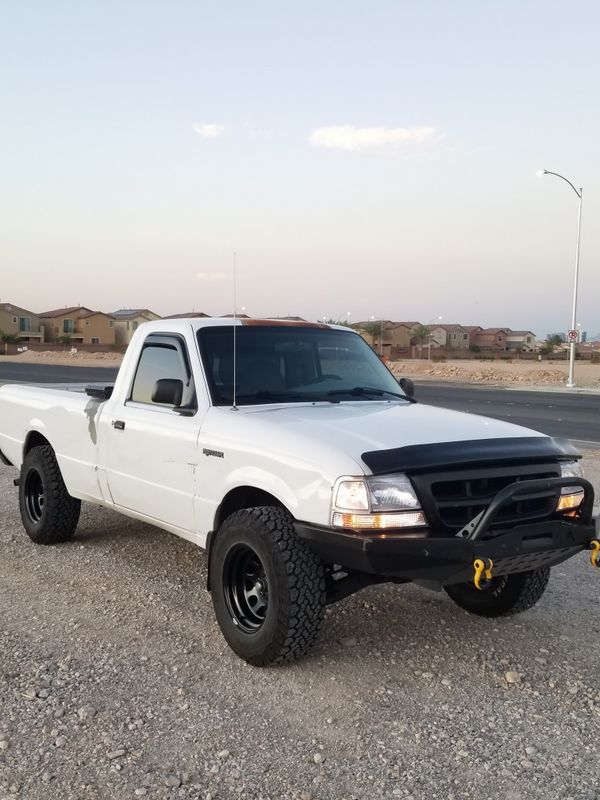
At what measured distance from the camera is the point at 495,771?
3.21 meters

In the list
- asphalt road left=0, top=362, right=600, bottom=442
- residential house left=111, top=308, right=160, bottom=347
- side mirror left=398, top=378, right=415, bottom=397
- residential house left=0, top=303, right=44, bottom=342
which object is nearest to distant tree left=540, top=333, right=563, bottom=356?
residential house left=111, top=308, right=160, bottom=347

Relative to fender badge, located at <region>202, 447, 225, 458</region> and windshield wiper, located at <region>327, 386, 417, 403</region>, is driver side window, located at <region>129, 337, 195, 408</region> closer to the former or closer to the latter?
fender badge, located at <region>202, 447, 225, 458</region>

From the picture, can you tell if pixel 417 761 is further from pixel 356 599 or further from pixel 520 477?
pixel 356 599

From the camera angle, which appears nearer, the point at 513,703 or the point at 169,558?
the point at 513,703

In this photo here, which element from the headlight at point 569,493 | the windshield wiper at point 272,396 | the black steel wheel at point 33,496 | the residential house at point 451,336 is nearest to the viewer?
the headlight at point 569,493

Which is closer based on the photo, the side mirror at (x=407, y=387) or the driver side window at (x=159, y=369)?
the driver side window at (x=159, y=369)

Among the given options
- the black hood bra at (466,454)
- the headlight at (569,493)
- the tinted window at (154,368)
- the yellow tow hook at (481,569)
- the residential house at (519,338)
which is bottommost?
the residential house at (519,338)

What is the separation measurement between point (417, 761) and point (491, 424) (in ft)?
6.49

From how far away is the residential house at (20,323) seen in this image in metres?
130

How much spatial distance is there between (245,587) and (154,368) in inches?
71.1

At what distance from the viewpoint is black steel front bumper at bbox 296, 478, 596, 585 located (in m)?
3.65

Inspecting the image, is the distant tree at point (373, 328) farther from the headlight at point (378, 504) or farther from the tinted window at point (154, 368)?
the headlight at point (378, 504)

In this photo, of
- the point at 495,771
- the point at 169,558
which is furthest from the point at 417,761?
the point at 169,558

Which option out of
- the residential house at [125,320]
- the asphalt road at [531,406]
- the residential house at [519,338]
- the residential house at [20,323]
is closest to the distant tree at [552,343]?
the residential house at [519,338]
